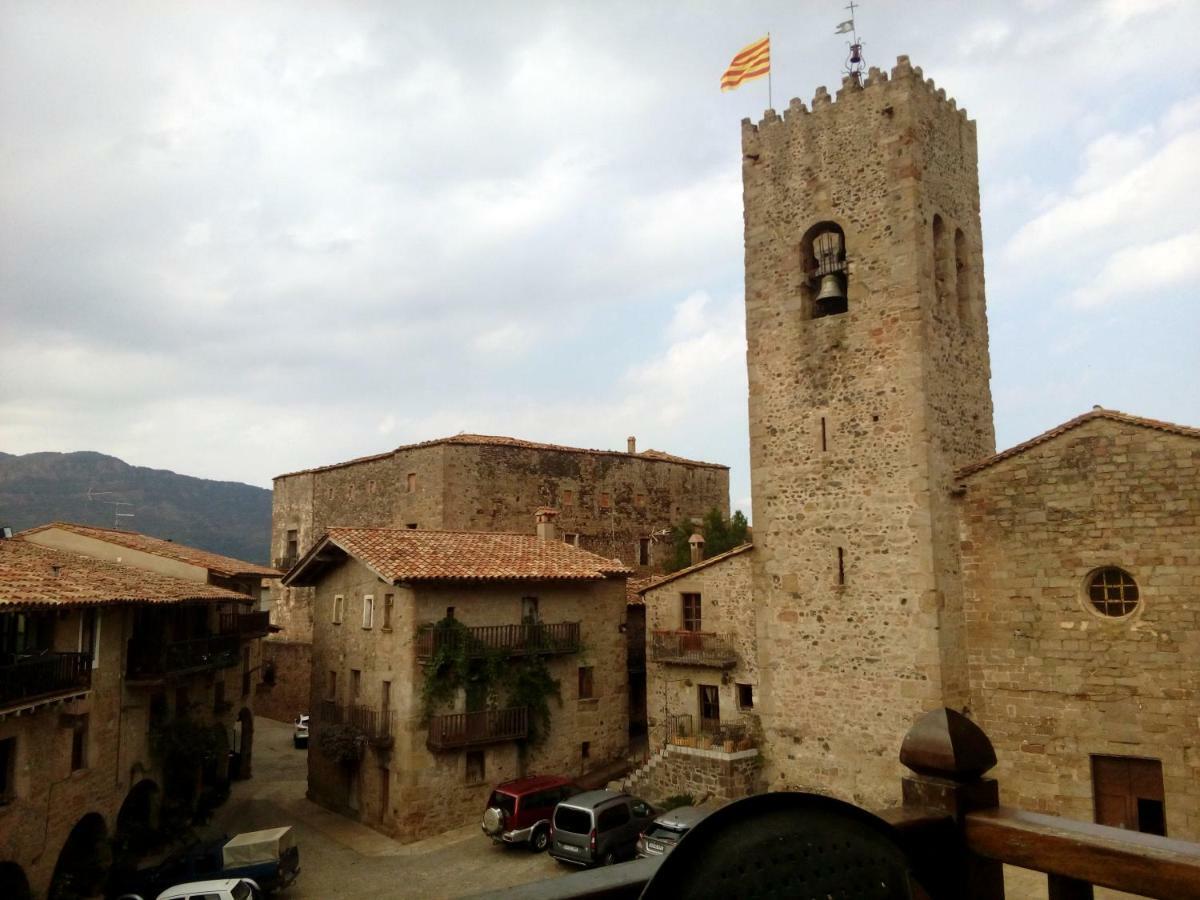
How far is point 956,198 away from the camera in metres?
20.8

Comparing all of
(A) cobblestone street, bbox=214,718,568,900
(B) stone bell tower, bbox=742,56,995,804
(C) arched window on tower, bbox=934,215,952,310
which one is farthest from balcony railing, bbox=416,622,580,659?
(C) arched window on tower, bbox=934,215,952,310

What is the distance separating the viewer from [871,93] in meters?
19.8

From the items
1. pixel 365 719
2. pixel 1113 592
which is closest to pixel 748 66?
pixel 1113 592

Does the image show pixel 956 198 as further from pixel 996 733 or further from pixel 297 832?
pixel 297 832

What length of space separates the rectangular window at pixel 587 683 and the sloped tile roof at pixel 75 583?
435 inches

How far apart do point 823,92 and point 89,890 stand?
2435cm

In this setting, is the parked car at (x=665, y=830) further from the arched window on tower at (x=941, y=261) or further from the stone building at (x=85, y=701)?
the arched window on tower at (x=941, y=261)

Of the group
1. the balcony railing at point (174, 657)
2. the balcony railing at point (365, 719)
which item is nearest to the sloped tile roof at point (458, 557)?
the balcony railing at point (174, 657)

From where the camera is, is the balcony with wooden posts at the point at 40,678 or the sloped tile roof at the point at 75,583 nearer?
the balcony with wooden posts at the point at 40,678

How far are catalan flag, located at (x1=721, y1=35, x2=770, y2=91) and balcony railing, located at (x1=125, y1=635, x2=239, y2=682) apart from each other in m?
20.2

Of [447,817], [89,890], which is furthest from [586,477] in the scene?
[89,890]

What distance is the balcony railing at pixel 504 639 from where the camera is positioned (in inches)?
915

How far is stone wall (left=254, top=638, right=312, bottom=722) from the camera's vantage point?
4222cm

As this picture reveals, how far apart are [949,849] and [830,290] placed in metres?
18.1
